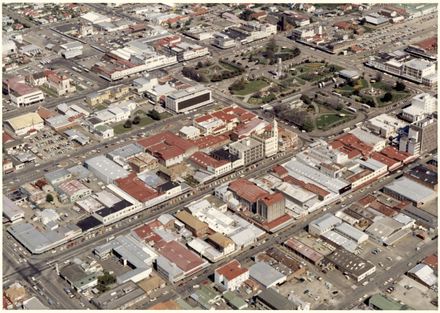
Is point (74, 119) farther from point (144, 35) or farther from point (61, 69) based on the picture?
point (144, 35)

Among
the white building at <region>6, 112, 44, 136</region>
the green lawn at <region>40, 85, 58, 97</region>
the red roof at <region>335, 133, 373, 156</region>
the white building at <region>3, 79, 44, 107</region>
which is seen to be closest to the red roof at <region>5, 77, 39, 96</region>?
the white building at <region>3, 79, 44, 107</region>

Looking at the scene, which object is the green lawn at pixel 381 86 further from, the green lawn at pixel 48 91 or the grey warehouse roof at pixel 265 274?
the green lawn at pixel 48 91

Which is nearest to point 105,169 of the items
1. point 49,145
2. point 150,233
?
point 49,145

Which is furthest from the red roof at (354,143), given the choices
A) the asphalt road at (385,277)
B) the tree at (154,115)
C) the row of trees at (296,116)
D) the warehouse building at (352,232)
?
the tree at (154,115)

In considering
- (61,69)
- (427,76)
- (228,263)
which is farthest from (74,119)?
(427,76)

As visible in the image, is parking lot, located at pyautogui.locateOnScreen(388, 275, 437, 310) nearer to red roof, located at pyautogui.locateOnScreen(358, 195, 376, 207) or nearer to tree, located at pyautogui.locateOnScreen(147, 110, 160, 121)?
red roof, located at pyautogui.locateOnScreen(358, 195, 376, 207)

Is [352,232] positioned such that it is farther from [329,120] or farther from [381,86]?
[381,86]
